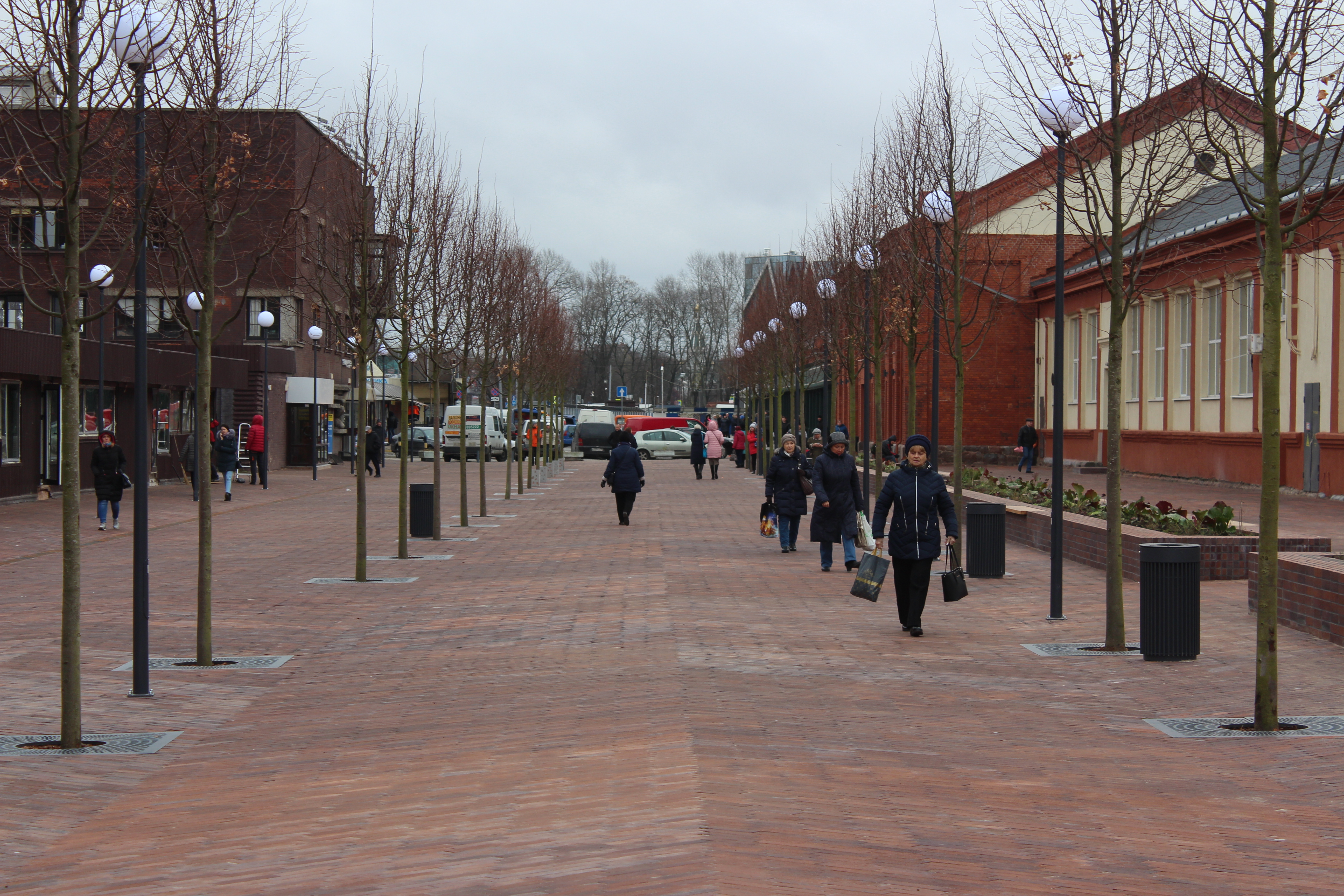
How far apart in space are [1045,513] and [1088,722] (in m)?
10.8

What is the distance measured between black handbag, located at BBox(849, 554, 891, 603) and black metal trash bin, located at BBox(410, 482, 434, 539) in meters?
9.93

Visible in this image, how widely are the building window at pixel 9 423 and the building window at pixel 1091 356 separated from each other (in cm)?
2871

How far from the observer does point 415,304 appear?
70.4 ft

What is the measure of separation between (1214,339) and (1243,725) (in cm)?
2707

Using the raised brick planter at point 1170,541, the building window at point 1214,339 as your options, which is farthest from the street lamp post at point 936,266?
the building window at point 1214,339

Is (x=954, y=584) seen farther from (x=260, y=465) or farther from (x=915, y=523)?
(x=260, y=465)

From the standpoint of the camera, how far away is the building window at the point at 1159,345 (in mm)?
36062

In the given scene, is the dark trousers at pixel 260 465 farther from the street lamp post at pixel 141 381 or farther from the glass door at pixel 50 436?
the street lamp post at pixel 141 381

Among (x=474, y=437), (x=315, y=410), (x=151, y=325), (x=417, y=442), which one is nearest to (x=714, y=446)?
(x=315, y=410)

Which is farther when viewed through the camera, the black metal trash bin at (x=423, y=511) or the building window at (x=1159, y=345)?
the building window at (x=1159, y=345)

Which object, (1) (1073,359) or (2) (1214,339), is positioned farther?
(1) (1073,359)

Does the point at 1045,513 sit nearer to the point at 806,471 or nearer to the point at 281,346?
the point at 806,471

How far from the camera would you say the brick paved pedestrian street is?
17.1 ft

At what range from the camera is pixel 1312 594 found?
1105cm
